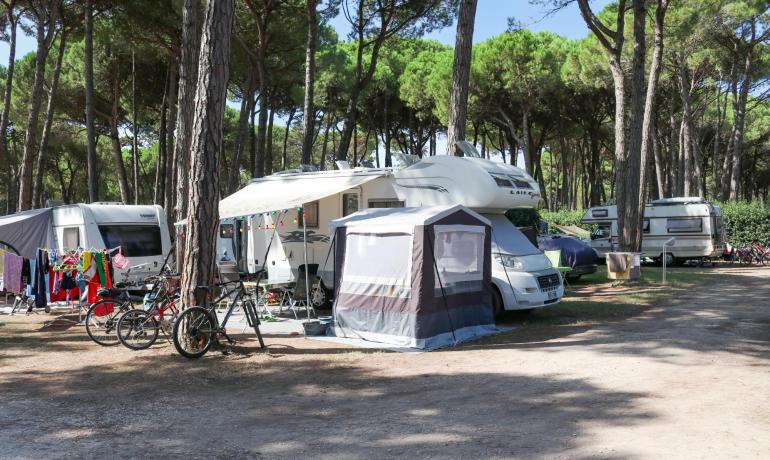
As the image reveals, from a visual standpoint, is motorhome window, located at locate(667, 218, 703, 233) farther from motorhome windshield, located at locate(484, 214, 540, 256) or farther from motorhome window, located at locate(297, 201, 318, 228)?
motorhome window, located at locate(297, 201, 318, 228)

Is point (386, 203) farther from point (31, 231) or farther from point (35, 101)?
point (35, 101)

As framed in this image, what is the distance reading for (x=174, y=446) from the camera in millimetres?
4023

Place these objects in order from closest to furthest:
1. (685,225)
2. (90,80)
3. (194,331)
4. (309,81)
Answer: (194,331), (309,81), (90,80), (685,225)

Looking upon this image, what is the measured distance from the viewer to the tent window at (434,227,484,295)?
296 inches

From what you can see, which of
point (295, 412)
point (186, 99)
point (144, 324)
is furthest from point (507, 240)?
point (186, 99)

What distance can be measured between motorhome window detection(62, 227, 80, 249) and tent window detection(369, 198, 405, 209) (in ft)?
20.0

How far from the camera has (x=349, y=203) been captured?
34.7ft

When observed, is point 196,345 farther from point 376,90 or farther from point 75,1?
point 376,90

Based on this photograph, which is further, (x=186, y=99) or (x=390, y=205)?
(x=186, y=99)

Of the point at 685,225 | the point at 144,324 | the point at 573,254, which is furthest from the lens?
the point at 685,225

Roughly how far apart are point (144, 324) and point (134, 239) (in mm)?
5877

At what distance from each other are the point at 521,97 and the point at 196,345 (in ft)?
66.9

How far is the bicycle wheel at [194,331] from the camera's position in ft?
22.1

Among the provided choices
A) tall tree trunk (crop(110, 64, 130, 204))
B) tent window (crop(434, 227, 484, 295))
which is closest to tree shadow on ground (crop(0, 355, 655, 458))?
tent window (crop(434, 227, 484, 295))
